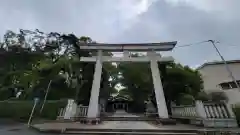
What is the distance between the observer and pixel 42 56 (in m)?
24.7

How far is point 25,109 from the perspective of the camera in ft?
55.2

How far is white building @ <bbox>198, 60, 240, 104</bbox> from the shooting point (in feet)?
71.0

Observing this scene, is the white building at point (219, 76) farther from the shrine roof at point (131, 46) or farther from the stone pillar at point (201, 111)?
the stone pillar at point (201, 111)

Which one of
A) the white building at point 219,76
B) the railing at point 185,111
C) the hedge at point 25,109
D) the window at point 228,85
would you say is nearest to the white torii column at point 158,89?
the railing at point 185,111

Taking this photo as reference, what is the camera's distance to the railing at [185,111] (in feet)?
33.4

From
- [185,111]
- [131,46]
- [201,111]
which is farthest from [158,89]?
[201,111]

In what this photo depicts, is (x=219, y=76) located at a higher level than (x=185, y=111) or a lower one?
higher

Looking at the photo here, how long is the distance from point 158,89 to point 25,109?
10723mm

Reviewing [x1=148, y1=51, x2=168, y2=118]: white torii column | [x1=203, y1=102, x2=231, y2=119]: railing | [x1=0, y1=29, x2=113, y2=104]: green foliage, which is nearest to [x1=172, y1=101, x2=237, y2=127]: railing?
[x1=203, y1=102, x2=231, y2=119]: railing

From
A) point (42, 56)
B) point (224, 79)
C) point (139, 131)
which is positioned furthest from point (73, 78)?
point (224, 79)

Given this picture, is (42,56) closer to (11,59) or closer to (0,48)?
(11,59)

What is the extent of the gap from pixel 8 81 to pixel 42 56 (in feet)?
15.6

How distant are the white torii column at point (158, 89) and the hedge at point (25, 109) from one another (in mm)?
7679

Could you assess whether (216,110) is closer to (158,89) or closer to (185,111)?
(185,111)
